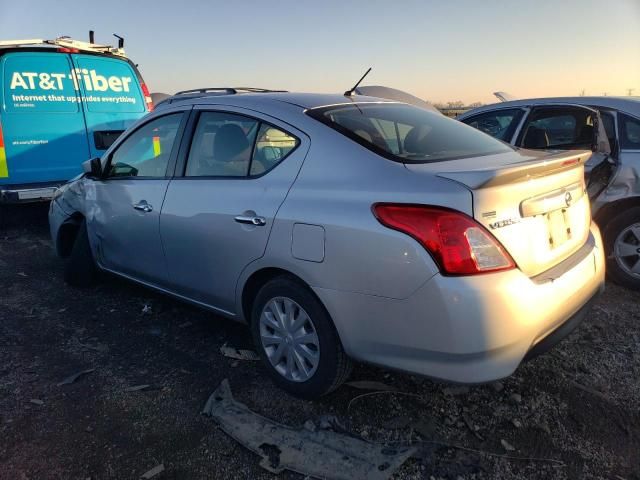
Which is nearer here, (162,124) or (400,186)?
(400,186)

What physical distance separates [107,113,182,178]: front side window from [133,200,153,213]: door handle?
8.0 inches

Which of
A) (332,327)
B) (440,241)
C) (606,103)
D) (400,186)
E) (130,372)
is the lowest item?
(130,372)

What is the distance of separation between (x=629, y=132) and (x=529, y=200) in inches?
103

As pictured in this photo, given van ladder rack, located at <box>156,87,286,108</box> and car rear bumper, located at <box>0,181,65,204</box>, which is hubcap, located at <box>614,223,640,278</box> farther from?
car rear bumper, located at <box>0,181,65,204</box>

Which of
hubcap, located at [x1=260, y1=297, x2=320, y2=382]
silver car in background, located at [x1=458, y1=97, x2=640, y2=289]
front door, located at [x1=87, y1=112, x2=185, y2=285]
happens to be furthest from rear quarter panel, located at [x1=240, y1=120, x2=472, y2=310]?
silver car in background, located at [x1=458, y1=97, x2=640, y2=289]

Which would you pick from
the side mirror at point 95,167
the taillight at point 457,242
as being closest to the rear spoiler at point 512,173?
the taillight at point 457,242

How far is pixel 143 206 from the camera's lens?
12.1ft

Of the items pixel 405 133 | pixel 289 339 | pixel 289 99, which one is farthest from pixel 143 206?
pixel 405 133

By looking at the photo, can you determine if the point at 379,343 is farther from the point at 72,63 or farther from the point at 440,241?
the point at 72,63

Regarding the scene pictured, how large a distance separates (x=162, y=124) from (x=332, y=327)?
6.91 feet

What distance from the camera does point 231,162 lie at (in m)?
3.19

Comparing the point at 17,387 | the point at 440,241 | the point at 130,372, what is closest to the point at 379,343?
the point at 440,241

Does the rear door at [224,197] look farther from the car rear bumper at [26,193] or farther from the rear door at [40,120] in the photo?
the rear door at [40,120]

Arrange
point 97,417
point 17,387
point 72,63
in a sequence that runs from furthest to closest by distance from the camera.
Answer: point 72,63 → point 17,387 → point 97,417
